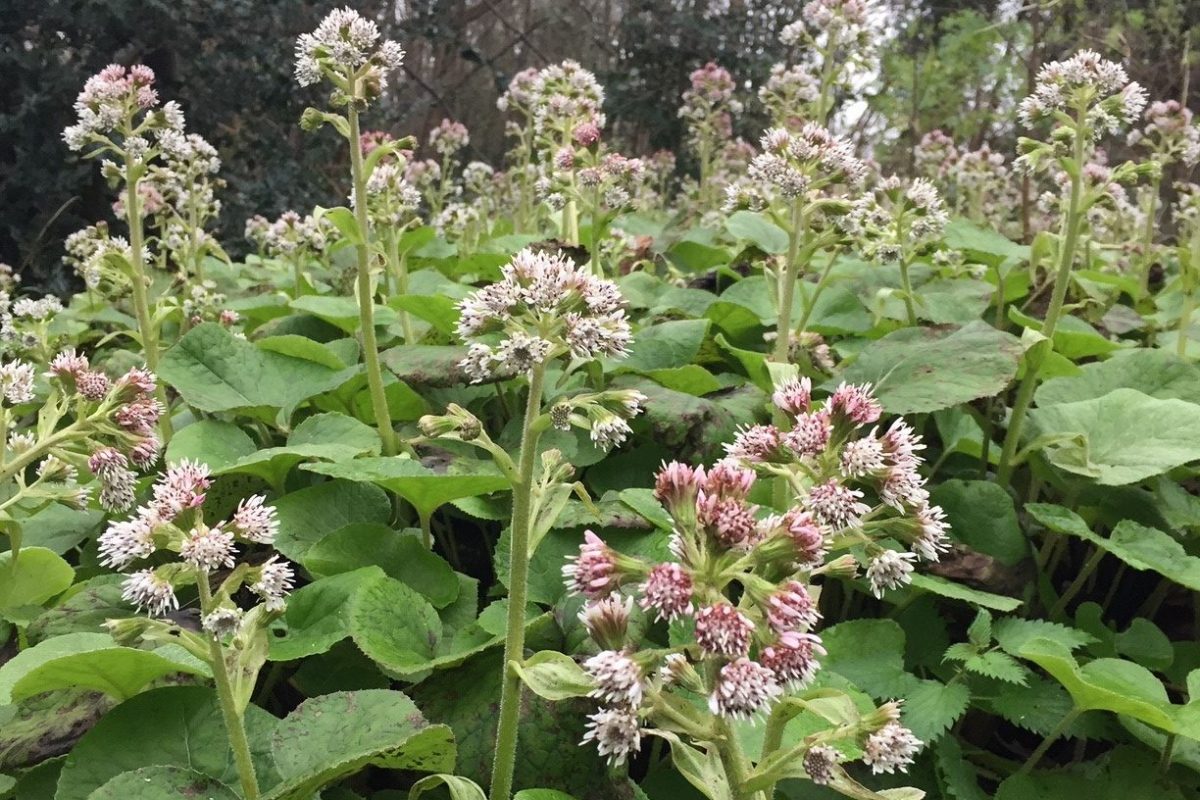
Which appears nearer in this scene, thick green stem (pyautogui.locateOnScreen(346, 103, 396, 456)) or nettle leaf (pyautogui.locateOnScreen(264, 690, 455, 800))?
nettle leaf (pyautogui.locateOnScreen(264, 690, 455, 800))

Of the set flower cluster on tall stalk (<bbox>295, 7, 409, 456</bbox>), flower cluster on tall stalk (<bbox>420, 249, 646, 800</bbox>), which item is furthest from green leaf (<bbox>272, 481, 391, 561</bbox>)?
flower cluster on tall stalk (<bbox>420, 249, 646, 800</bbox>)

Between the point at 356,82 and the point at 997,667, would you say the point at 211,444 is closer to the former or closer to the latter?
the point at 356,82

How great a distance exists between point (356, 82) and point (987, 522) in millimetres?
1717

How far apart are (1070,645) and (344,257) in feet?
12.4

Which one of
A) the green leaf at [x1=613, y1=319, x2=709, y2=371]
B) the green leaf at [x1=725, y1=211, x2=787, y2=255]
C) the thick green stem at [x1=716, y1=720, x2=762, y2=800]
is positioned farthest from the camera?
the green leaf at [x1=725, y1=211, x2=787, y2=255]

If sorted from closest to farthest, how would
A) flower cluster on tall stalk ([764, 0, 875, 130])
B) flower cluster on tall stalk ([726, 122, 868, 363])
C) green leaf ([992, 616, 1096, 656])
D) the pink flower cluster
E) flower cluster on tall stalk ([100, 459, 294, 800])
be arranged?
the pink flower cluster < flower cluster on tall stalk ([100, 459, 294, 800]) < green leaf ([992, 616, 1096, 656]) < flower cluster on tall stalk ([726, 122, 868, 363]) < flower cluster on tall stalk ([764, 0, 875, 130])

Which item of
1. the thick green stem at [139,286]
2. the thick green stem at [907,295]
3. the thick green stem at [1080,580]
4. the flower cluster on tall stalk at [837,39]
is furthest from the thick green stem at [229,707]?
the flower cluster on tall stalk at [837,39]

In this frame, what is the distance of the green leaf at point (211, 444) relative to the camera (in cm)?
210

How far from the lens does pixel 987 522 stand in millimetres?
1934

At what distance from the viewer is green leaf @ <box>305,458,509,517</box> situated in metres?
1.73

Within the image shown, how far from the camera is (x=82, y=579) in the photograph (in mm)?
2031

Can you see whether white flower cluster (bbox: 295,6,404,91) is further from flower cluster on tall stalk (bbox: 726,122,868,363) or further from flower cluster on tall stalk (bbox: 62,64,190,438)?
flower cluster on tall stalk (bbox: 726,122,868,363)

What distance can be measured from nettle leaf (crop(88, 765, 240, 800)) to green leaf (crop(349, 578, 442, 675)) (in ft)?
0.93

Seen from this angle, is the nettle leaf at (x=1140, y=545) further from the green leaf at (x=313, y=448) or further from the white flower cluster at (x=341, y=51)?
the white flower cluster at (x=341, y=51)
